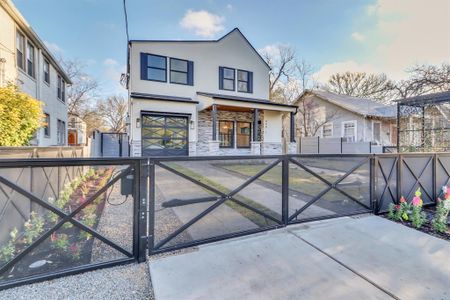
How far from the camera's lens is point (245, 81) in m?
14.3

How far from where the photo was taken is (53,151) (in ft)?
14.5

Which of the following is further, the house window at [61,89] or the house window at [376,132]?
the house window at [376,132]

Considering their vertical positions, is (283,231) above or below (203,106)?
below

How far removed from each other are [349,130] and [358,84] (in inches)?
477

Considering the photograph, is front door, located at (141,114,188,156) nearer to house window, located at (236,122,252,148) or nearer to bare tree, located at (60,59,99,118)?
house window, located at (236,122,252,148)

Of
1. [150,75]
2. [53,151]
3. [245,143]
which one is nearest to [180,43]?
[150,75]

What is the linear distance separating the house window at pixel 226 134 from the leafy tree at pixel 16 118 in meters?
9.00

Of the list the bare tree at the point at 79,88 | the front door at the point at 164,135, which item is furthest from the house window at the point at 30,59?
the bare tree at the point at 79,88

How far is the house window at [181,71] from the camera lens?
12.1 meters

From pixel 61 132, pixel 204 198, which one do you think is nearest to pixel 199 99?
pixel 61 132

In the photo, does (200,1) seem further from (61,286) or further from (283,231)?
(61,286)

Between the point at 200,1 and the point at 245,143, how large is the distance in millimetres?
7862

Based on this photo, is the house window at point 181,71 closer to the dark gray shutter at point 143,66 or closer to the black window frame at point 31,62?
the dark gray shutter at point 143,66

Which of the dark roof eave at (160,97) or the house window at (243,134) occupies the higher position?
the dark roof eave at (160,97)
